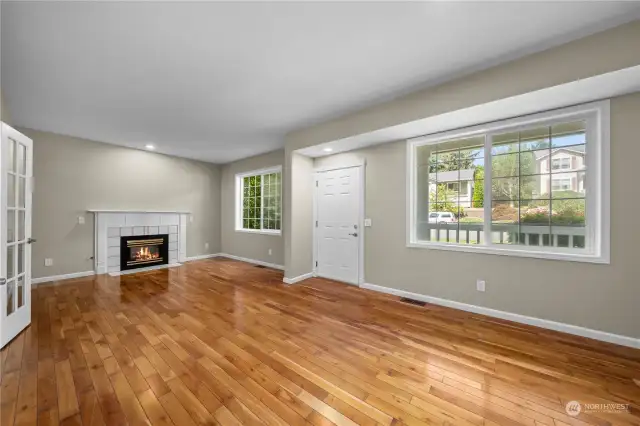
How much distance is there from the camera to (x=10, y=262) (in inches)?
98.7

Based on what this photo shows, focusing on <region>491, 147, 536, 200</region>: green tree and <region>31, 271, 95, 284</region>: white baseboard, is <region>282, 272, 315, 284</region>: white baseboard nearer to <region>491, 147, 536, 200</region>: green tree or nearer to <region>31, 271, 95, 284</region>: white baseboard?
<region>491, 147, 536, 200</region>: green tree

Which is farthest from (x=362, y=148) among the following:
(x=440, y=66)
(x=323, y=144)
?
(x=440, y=66)

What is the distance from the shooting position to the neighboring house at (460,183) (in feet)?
11.0

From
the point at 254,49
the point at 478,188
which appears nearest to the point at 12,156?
the point at 254,49

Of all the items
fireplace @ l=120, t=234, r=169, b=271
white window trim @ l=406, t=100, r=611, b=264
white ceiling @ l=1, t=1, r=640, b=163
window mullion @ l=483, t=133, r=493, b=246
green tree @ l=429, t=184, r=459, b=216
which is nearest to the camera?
white ceiling @ l=1, t=1, r=640, b=163

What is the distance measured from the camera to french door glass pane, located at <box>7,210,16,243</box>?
2.49 meters

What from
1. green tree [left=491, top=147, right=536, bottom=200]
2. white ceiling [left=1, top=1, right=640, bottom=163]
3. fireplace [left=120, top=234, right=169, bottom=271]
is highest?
white ceiling [left=1, top=1, right=640, bottom=163]

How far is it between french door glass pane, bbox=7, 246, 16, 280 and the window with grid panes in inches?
152

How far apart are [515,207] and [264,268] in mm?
4566

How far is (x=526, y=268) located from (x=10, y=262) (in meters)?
5.35

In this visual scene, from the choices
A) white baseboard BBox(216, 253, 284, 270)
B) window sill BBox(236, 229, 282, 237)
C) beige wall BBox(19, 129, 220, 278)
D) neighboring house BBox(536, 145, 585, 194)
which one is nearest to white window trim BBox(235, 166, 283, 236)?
window sill BBox(236, 229, 282, 237)

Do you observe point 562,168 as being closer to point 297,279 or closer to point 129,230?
point 297,279

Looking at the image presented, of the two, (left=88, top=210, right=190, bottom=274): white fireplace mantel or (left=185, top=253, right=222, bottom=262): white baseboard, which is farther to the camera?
(left=185, top=253, right=222, bottom=262): white baseboard

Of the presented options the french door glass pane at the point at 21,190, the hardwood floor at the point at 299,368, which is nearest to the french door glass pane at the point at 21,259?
the french door glass pane at the point at 21,190
